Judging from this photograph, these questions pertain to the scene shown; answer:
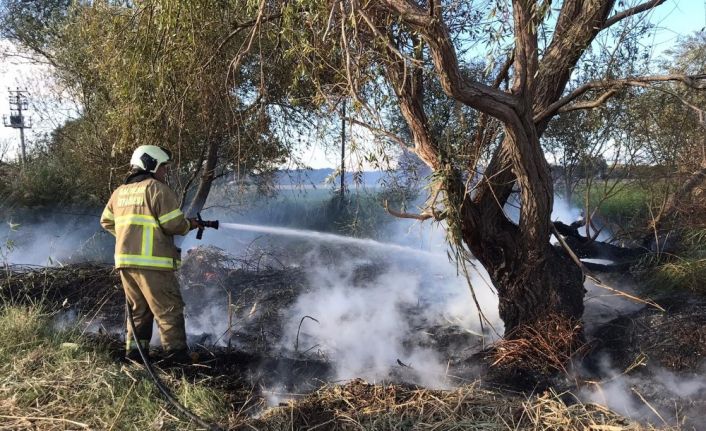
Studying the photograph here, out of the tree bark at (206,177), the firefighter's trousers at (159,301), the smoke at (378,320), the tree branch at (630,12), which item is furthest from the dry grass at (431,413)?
the tree bark at (206,177)

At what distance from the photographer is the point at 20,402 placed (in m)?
3.67

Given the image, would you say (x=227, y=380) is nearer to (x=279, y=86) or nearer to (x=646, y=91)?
(x=279, y=86)

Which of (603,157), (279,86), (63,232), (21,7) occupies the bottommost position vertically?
(63,232)

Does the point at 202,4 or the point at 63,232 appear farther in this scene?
the point at 63,232

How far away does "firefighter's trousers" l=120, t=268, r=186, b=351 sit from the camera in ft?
15.1

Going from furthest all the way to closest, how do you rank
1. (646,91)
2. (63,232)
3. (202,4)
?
(63,232)
(646,91)
(202,4)

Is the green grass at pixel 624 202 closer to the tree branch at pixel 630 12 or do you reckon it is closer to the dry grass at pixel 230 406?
the tree branch at pixel 630 12

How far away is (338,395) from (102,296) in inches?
173

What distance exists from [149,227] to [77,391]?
1.39 meters

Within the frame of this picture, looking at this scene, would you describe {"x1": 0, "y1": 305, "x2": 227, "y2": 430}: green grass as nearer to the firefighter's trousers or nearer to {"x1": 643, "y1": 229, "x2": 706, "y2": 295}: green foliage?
the firefighter's trousers

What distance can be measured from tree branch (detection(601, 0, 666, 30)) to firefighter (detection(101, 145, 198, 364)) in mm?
3940

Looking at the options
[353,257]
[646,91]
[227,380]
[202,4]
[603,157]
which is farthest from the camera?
[353,257]

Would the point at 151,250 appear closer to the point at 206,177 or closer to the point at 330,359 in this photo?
the point at 330,359

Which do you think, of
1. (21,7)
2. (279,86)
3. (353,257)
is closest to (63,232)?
(21,7)
